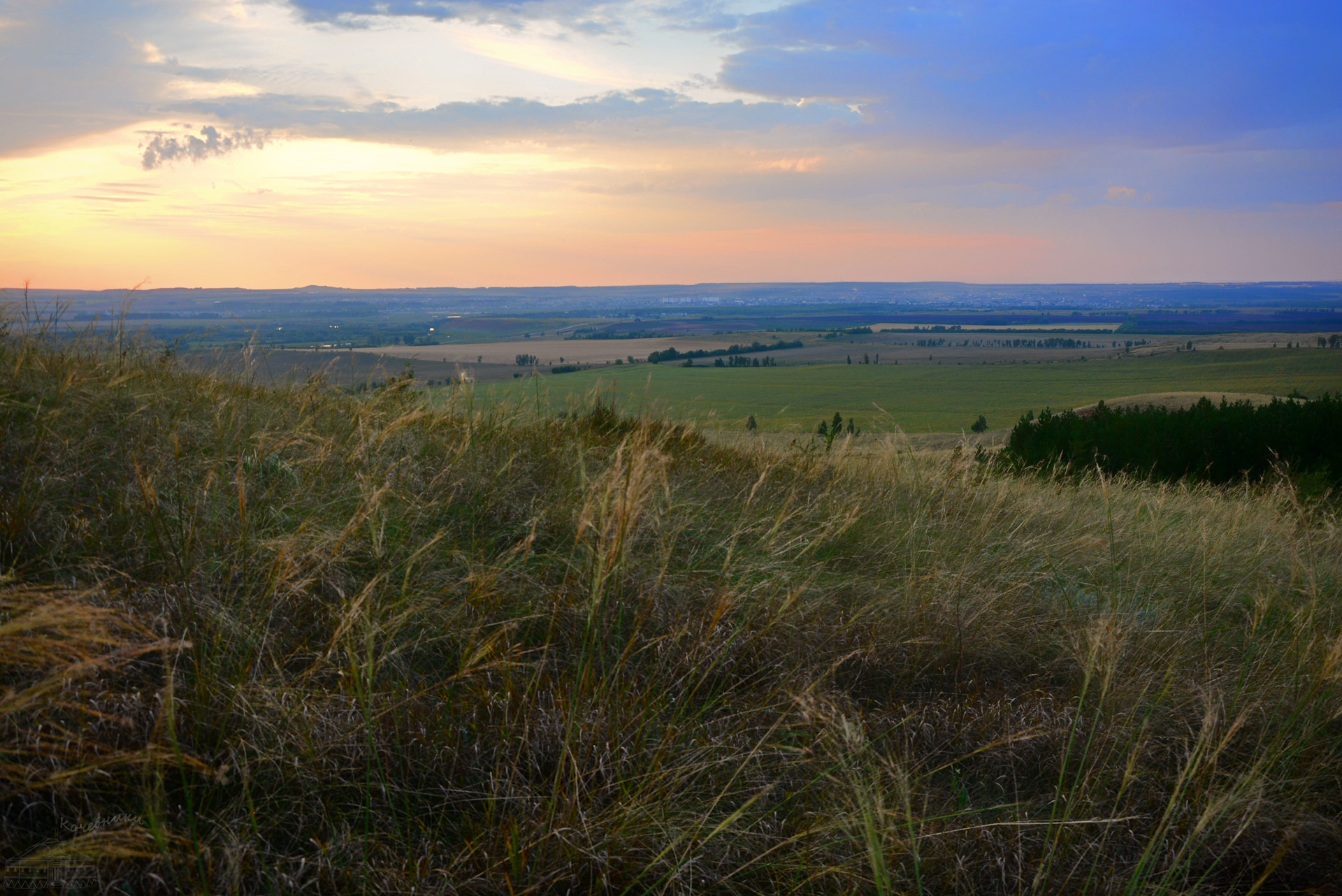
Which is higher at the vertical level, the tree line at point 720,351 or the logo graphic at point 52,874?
the tree line at point 720,351

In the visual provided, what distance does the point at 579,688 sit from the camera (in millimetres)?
2252

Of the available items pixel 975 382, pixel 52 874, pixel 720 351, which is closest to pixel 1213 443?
pixel 52 874

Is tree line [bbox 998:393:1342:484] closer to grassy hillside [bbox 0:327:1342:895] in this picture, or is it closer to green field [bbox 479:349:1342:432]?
grassy hillside [bbox 0:327:1342:895]

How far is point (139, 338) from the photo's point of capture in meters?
5.81

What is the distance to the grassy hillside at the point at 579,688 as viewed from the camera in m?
1.85

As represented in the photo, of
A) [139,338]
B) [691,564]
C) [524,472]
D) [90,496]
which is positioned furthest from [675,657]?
[139,338]

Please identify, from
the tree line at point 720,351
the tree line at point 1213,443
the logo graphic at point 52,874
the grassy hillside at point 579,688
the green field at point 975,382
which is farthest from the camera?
the tree line at point 720,351

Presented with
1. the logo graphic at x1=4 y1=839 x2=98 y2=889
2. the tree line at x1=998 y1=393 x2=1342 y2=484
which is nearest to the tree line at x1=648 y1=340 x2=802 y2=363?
the tree line at x1=998 y1=393 x2=1342 y2=484

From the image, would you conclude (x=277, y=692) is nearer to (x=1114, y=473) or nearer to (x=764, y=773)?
(x=764, y=773)

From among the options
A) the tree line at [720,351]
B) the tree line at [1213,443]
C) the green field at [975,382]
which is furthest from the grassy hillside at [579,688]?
the tree line at [720,351]

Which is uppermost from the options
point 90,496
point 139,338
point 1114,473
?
point 139,338

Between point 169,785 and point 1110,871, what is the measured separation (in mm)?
2589

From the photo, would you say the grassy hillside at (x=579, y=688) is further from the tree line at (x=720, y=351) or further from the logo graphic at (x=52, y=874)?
the tree line at (x=720, y=351)

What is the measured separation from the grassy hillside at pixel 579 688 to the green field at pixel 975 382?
75.4 feet
